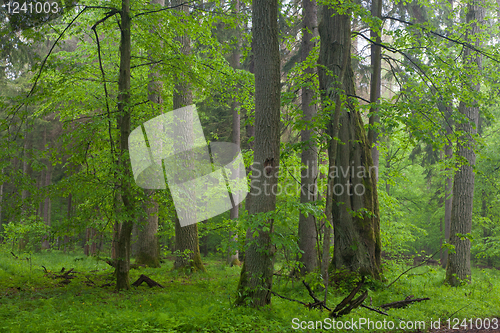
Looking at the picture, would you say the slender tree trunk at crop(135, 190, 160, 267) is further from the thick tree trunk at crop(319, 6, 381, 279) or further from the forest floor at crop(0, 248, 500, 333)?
the thick tree trunk at crop(319, 6, 381, 279)

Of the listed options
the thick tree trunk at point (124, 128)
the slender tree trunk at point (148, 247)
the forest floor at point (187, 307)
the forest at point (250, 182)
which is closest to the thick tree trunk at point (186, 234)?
the forest at point (250, 182)

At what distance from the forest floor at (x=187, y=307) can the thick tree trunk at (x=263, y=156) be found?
39 cm

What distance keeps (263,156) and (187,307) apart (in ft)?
9.48

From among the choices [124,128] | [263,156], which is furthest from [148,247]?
[263,156]

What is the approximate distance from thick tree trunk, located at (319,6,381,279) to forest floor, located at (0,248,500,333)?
2.35ft

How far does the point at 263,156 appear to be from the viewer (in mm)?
5480

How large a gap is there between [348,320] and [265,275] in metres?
1.56

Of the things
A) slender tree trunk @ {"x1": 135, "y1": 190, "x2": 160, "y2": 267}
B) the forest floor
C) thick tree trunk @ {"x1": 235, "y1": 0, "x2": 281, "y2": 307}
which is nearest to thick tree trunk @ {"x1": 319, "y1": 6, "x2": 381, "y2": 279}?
the forest floor

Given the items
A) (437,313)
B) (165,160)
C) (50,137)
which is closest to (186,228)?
(165,160)

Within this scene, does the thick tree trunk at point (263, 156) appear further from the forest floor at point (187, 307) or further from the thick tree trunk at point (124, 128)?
the thick tree trunk at point (124, 128)

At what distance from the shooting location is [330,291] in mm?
7398

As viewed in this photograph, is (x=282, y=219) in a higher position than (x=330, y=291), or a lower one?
higher

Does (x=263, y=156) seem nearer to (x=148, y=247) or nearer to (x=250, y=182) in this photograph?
(x=250, y=182)

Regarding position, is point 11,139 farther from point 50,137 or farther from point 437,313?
point 50,137
